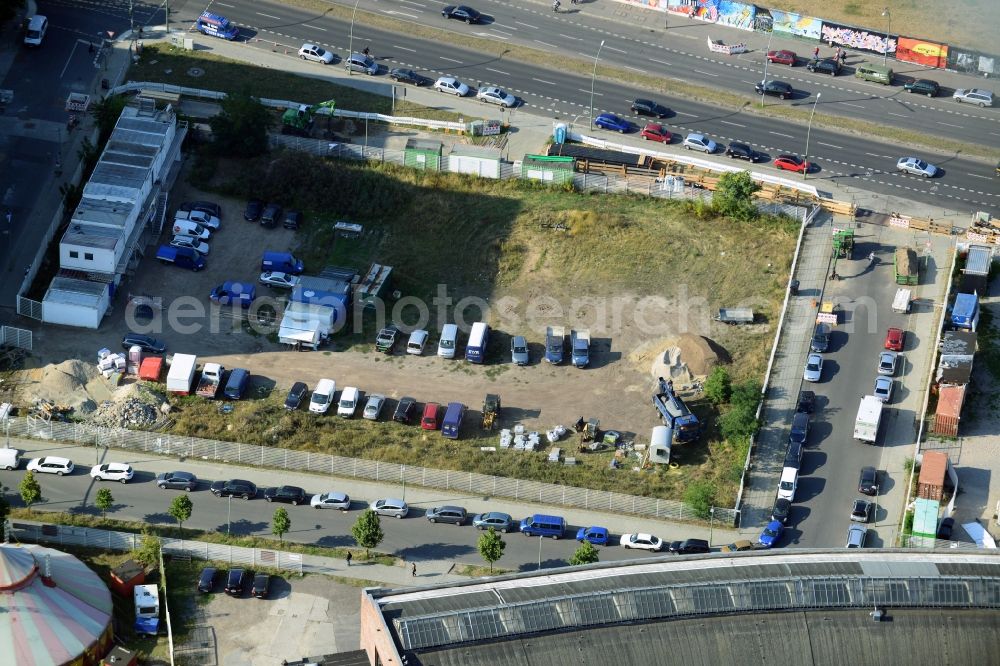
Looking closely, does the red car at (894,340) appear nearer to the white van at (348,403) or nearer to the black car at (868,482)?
the black car at (868,482)

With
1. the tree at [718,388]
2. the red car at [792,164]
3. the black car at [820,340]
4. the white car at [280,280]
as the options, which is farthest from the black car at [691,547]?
the red car at [792,164]

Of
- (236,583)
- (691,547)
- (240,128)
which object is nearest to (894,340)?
(691,547)

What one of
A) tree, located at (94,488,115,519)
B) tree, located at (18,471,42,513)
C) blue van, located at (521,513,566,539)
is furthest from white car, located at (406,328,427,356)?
tree, located at (18,471,42,513)

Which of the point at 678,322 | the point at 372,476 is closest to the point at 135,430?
the point at 372,476

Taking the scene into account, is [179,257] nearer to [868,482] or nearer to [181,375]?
[181,375]

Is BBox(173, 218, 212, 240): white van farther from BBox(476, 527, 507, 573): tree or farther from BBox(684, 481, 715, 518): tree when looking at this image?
BBox(684, 481, 715, 518): tree

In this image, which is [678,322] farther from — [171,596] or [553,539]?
[171,596]
